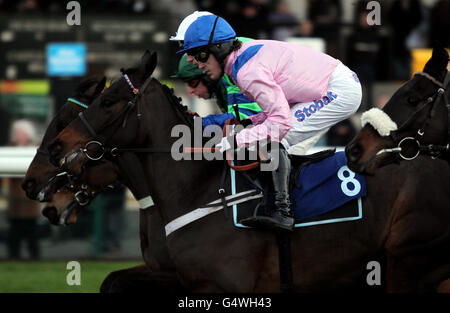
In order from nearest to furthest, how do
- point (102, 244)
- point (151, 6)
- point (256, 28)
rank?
point (102, 244) < point (256, 28) < point (151, 6)

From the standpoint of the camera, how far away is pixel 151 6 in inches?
436

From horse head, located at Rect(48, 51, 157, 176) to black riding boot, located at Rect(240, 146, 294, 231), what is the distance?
873mm

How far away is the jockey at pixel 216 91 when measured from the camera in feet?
18.0

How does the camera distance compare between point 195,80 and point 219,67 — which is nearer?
point 219,67

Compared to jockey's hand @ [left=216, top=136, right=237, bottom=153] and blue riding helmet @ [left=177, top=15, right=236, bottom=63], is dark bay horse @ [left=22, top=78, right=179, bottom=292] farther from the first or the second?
blue riding helmet @ [left=177, top=15, right=236, bottom=63]

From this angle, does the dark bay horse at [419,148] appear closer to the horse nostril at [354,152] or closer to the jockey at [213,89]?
the horse nostril at [354,152]

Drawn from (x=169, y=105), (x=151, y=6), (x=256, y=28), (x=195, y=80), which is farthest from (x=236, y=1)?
(x=169, y=105)

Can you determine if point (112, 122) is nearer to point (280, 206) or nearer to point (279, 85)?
point (279, 85)

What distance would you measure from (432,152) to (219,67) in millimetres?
1288

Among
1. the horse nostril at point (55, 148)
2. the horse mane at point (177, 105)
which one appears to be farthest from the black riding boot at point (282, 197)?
the horse nostril at point (55, 148)

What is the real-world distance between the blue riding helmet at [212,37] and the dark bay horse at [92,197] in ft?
3.20

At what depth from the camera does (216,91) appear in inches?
234
